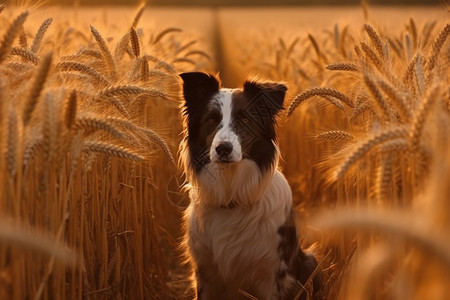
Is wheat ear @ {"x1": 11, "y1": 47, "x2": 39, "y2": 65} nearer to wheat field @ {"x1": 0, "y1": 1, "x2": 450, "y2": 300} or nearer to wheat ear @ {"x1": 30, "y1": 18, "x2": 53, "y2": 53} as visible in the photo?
wheat field @ {"x1": 0, "y1": 1, "x2": 450, "y2": 300}

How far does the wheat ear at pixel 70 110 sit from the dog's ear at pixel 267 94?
182 centimetres

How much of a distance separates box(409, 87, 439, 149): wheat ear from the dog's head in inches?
68.3

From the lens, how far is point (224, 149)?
12.4 feet

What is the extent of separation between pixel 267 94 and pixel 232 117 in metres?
0.32

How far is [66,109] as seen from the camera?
2.57 meters

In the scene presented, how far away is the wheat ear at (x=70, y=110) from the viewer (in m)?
2.57

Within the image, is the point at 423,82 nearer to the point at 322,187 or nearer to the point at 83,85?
the point at 83,85

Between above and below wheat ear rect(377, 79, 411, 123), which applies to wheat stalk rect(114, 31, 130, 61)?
above

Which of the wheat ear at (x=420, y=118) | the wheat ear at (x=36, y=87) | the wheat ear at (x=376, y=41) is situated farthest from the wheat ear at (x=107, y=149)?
the wheat ear at (x=376, y=41)

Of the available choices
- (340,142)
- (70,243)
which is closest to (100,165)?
(70,243)

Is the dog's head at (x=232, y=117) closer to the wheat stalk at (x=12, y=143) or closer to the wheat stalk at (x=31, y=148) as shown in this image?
the wheat stalk at (x=31, y=148)

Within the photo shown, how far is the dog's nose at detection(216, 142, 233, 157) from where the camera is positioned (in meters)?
3.78

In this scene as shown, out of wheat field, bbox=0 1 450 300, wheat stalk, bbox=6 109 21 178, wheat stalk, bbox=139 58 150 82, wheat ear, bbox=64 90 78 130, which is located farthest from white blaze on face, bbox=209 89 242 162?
wheat stalk, bbox=6 109 21 178

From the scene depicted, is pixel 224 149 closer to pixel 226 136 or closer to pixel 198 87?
pixel 226 136
